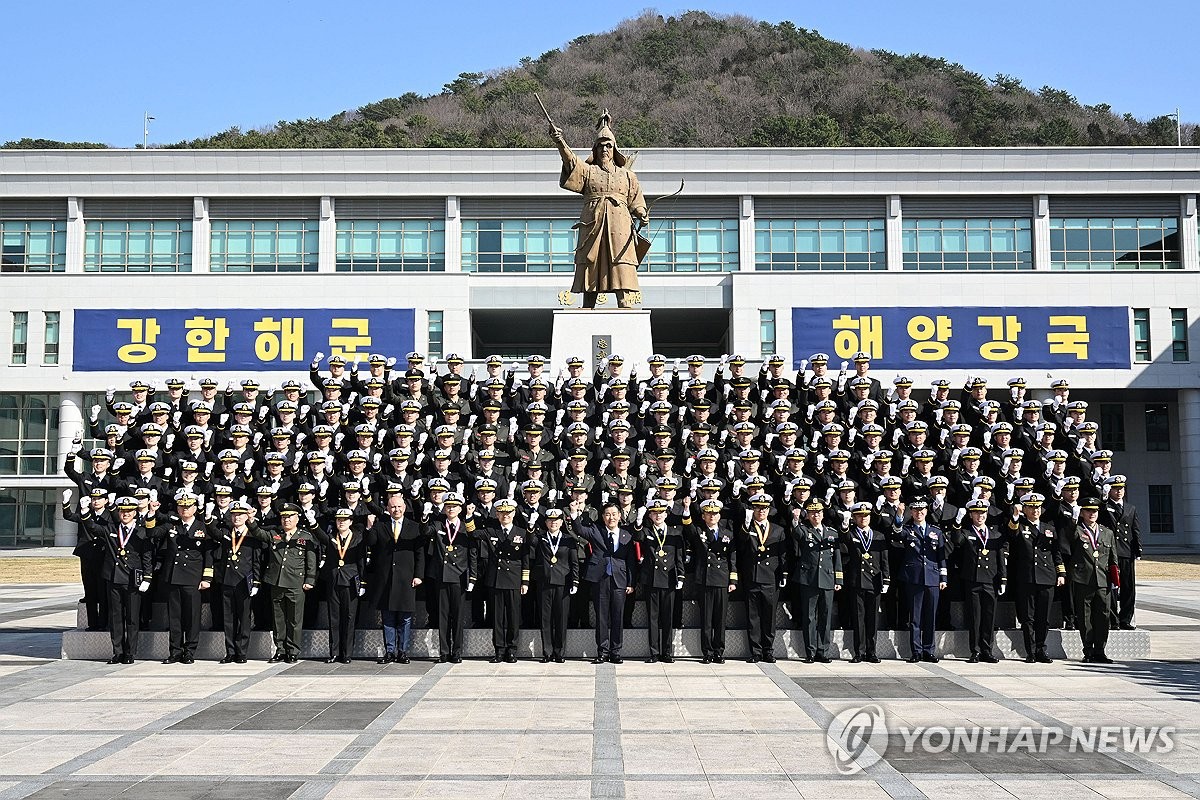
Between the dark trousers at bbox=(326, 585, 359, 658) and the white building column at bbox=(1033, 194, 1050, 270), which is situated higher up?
the white building column at bbox=(1033, 194, 1050, 270)

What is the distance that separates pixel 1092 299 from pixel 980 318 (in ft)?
13.1

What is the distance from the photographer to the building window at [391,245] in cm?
4181

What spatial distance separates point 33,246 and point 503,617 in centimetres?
3653

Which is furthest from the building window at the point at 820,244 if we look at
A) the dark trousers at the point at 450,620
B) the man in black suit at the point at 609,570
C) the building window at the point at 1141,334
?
the dark trousers at the point at 450,620

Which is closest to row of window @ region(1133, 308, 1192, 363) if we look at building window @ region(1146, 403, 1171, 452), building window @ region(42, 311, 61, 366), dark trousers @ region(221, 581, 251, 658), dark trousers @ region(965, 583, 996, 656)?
building window @ region(1146, 403, 1171, 452)

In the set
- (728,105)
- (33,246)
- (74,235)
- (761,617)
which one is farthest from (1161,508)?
(728,105)

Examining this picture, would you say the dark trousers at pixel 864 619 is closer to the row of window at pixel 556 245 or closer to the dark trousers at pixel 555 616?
the dark trousers at pixel 555 616

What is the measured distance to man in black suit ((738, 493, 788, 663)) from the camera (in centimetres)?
1185

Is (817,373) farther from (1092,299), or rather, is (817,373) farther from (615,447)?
(1092,299)

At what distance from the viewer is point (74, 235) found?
4150 cm

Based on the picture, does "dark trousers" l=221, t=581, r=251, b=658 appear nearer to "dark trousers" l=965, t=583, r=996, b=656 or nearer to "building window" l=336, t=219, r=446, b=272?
"dark trousers" l=965, t=583, r=996, b=656

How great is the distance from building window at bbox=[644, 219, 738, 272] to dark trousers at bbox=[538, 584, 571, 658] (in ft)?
100

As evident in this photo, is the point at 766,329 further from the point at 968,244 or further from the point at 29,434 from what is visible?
the point at 29,434

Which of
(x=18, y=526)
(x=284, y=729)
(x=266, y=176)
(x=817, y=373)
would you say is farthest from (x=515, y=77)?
(x=284, y=729)
